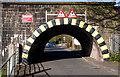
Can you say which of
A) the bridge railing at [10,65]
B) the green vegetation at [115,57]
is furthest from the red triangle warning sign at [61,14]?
the bridge railing at [10,65]

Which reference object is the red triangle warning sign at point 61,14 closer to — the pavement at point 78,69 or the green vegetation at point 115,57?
the pavement at point 78,69

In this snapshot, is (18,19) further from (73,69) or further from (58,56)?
(58,56)

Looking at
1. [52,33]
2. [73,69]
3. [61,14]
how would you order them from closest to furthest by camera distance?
[73,69] → [61,14] → [52,33]

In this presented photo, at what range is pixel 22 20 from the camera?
13555 millimetres

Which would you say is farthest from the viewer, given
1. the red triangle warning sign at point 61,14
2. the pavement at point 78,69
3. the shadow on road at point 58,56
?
the shadow on road at point 58,56

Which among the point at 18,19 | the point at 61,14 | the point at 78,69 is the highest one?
the point at 61,14

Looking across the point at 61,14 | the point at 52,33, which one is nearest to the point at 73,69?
the point at 61,14

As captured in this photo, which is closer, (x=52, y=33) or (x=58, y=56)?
(x=52, y=33)

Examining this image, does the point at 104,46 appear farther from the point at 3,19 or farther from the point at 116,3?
the point at 3,19

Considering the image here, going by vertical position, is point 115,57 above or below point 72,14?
below

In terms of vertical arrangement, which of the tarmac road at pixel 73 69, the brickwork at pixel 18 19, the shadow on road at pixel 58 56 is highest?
the brickwork at pixel 18 19

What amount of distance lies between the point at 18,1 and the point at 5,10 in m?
1.17

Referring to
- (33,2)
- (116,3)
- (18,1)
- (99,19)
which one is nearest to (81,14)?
(99,19)

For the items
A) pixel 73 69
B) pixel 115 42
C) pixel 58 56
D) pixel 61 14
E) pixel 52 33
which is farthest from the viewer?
pixel 58 56
